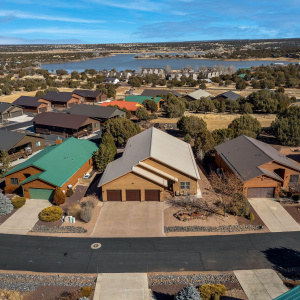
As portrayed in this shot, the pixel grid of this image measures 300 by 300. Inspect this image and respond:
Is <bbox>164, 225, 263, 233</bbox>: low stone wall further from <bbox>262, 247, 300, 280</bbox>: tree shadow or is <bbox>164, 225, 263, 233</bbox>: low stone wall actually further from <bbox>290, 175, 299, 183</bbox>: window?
<bbox>290, 175, 299, 183</bbox>: window

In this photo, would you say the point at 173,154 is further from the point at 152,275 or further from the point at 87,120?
the point at 87,120

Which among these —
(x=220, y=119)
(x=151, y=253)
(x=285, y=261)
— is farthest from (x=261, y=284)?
(x=220, y=119)

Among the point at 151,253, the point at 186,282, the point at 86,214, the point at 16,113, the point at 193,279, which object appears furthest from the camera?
Result: the point at 16,113

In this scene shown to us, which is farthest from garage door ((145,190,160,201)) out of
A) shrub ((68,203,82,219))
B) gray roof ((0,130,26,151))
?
gray roof ((0,130,26,151))

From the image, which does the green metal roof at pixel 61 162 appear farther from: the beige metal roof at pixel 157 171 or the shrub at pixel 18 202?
the beige metal roof at pixel 157 171

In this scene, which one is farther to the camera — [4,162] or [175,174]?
[4,162]

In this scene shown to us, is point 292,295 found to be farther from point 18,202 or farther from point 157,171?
point 18,202
